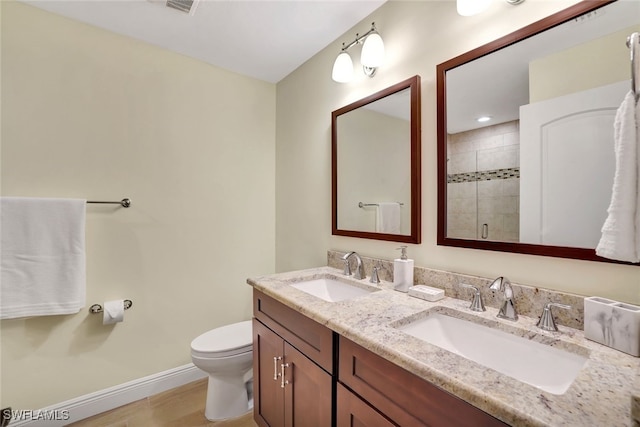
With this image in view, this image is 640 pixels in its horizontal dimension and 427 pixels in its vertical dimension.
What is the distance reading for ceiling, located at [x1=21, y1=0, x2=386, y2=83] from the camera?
1.52 meters

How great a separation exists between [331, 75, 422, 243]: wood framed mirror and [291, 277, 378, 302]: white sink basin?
0.30 metres

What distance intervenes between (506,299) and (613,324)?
0.26 m

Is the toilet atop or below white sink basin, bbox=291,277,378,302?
below

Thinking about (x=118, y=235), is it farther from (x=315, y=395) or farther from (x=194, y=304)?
(x=315, y=395)

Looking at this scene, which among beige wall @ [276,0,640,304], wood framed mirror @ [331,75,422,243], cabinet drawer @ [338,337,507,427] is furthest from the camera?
wood framed mirror @ [331,75,422,243]

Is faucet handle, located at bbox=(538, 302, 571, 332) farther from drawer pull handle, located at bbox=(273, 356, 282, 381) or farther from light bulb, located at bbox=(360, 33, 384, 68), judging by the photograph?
light bulb, located at bbox=(360, 33, 384, 68)

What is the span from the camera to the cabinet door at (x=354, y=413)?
2.61ft

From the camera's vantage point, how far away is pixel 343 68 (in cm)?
163

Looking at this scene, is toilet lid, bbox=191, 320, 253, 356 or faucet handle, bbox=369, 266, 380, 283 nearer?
faucet handle, bbox=369, 266, 380, 283

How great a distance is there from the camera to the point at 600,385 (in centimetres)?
59

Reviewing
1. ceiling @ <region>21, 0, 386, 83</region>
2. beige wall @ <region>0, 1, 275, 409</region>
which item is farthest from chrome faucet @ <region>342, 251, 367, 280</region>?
ceiling @ <region>21, 0, 386, 83</region>

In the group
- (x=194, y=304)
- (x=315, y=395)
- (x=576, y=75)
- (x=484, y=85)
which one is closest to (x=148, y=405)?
(x=194, y=304)

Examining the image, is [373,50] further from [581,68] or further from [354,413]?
[354,413]

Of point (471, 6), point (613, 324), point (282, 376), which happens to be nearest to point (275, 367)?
point (282, 376)
